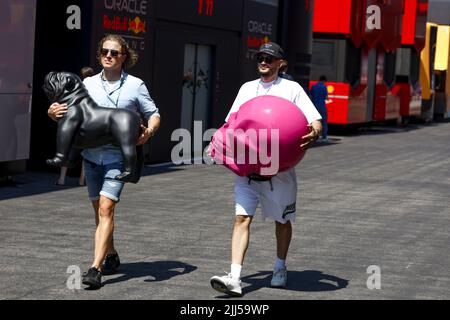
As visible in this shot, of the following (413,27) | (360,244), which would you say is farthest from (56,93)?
(413,27)

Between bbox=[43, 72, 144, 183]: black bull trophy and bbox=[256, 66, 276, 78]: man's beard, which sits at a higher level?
bbox=[256, 66, 276, 78]: man's beard

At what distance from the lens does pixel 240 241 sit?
827 centimetres

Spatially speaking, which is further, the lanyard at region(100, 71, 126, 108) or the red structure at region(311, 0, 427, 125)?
the red structure at region(311, 0, 427, 125)

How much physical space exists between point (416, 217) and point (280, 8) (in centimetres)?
1350

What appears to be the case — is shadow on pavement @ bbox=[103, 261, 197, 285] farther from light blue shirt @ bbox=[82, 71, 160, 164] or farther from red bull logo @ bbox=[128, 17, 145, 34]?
red bull logo @ bbox=[128, 17, 145, 34]

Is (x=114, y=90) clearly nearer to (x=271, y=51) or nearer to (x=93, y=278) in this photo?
(x=271, y=51)

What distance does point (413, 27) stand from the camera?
38.3 metres

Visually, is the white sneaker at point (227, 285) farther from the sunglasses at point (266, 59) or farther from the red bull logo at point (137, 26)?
the red bull logo at point (137, 26)

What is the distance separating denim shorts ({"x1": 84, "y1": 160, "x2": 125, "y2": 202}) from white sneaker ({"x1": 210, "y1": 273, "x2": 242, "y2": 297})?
1032 mm

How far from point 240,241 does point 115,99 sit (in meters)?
1.42

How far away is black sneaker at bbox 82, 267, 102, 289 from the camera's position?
26.9 feet

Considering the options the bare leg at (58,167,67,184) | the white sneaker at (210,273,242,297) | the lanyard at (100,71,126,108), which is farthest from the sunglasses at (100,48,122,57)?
the bare leg at (58,167,67,184)

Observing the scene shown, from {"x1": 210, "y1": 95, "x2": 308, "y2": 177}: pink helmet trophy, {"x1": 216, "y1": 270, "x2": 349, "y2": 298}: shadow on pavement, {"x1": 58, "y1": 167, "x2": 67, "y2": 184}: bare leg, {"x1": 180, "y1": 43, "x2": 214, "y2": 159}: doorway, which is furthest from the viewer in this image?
{"x1": 180, "y1": 43, "x2": 214, "y2": 159}: doorway
